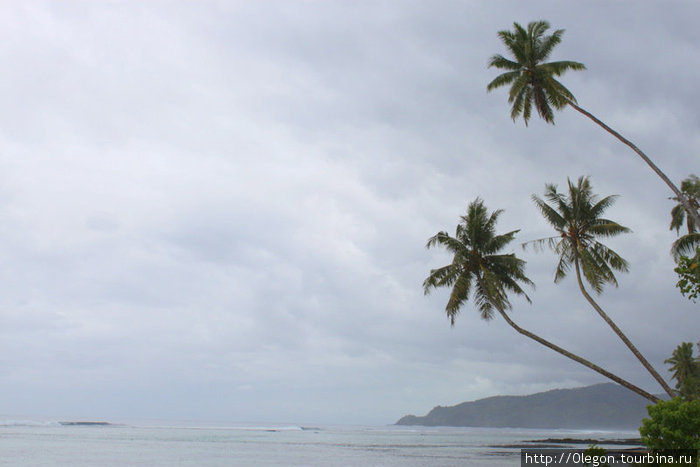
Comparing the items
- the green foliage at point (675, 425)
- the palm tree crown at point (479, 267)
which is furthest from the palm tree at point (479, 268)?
the green foliage at point (675, 425)

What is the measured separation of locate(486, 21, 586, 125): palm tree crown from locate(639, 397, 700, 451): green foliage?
13.9 metres

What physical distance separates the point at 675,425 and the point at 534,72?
1583 cm

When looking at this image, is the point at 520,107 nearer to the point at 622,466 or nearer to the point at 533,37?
the point at 533,37

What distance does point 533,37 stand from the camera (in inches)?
941

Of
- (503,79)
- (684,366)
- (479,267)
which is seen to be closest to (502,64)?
(503,79)

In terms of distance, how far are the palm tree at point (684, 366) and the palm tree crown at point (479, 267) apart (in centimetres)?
3436

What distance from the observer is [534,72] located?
23656 millimetres

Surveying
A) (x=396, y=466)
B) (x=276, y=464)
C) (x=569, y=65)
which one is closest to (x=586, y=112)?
(x=569, y=65)

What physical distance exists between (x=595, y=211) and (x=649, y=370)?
24.2 ft

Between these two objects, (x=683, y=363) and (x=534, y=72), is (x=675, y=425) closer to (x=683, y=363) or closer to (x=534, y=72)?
(x=534, y=72)

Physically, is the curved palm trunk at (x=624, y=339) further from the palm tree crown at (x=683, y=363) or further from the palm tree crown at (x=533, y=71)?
the palm tree crown at (x=683, y=363)

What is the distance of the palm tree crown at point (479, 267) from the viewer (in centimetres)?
2673

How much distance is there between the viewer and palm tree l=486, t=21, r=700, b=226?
76.4 ft

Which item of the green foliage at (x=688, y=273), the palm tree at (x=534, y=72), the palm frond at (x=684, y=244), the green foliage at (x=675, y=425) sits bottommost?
the green foliage at (x=675, y=425)
